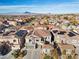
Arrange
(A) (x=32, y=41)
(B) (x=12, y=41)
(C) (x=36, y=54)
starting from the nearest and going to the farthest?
(C) (x=36, y=54) → (B) (x=12, y=41) → (A) (x=32, y=41)

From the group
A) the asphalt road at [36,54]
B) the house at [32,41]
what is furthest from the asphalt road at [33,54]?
the house at [32,41]

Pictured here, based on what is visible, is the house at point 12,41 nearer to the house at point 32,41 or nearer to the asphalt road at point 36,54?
the house at point 32,41

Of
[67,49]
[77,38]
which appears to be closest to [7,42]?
[67,49]

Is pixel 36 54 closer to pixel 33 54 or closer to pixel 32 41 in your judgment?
pixel 33 54

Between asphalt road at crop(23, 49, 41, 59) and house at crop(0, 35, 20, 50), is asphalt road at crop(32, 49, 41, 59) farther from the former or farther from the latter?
house at crop(0, 35, 20, 50)

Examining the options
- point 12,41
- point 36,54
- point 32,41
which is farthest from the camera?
point 32,41

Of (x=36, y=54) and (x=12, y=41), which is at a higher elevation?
(x=12, y=41)

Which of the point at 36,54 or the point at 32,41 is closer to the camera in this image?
the point at 36,54

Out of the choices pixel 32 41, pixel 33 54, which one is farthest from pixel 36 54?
pixel 32 41

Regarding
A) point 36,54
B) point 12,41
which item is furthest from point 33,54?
point 12,41

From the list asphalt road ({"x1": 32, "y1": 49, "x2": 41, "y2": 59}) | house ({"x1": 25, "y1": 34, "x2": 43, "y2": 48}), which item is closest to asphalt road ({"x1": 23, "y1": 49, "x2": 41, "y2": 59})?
asphalt road ({"x1": 32, "y1": 49, "x2": 41, "y2": 59})

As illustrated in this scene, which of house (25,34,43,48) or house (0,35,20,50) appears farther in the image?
house (25,34,43,48)

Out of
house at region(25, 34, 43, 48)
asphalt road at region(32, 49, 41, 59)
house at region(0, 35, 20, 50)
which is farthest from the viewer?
house at region(25, 34, 43, 48)
